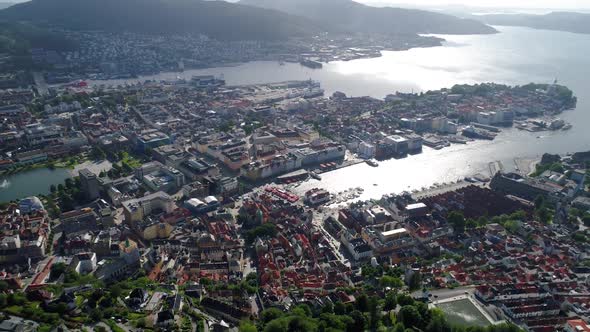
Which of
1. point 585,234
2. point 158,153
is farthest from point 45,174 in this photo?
point 585,234

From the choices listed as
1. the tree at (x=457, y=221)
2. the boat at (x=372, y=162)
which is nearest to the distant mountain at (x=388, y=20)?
the boat at (x=372, y=162)

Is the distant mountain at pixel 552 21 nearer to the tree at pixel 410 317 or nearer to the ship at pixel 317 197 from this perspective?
the ship at pixel 317 197

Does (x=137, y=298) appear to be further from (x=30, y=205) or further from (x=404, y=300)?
(x=30, y=205)

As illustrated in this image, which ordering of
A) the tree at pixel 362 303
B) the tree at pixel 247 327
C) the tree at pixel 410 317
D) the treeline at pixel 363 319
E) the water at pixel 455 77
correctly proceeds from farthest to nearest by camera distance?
the water at pixel 455 77 < the tree at pixel 362 303 < the tree at pixel 410 317 < the treeline at pixel 363 319 < the tree at pixel 247 327

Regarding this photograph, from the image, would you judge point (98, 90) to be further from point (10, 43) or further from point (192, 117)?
point (10, 43)

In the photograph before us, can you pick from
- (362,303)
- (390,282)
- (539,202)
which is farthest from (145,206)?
(539,202)

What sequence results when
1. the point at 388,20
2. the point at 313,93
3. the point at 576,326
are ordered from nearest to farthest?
the point at 576,326
the point at 313,93
the point at 388,20

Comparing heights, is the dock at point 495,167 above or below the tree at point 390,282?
below

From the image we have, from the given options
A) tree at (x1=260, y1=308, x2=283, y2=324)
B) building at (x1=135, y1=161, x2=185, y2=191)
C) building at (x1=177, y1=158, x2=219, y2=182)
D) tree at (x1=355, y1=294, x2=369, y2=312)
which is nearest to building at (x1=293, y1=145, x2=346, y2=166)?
building at (x1=177, y1=158, x2=219, y2=182)
